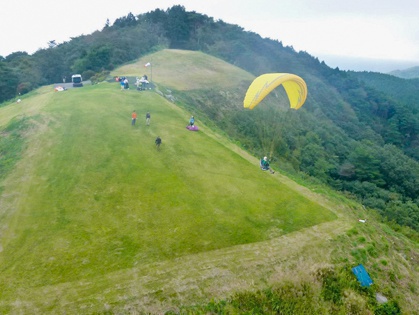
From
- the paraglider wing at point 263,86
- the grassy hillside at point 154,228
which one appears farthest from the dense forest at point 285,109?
the grassy hillside at point 154,228

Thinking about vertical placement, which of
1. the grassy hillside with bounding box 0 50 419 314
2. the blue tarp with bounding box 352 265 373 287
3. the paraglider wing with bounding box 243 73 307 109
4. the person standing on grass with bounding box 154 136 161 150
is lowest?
the blue tarp with bounding box 352 265 373 287

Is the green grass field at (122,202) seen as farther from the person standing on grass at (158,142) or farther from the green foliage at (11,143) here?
the green foliage at (11,143)

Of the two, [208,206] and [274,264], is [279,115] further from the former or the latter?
[274,264]

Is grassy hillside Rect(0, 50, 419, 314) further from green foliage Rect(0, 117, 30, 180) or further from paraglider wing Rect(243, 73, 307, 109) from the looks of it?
paraglider wing Rect(243, 73, 307, 109)

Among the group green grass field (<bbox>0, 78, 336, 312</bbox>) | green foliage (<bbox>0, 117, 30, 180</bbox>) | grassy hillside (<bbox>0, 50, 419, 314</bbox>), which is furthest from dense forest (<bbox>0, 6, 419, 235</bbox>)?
green foliage (<bbox>0, 117, 30, 180</bbox>)

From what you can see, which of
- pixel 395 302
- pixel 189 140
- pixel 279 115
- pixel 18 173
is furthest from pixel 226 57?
pixel 395 302

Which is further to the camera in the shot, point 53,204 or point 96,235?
point 53,204
